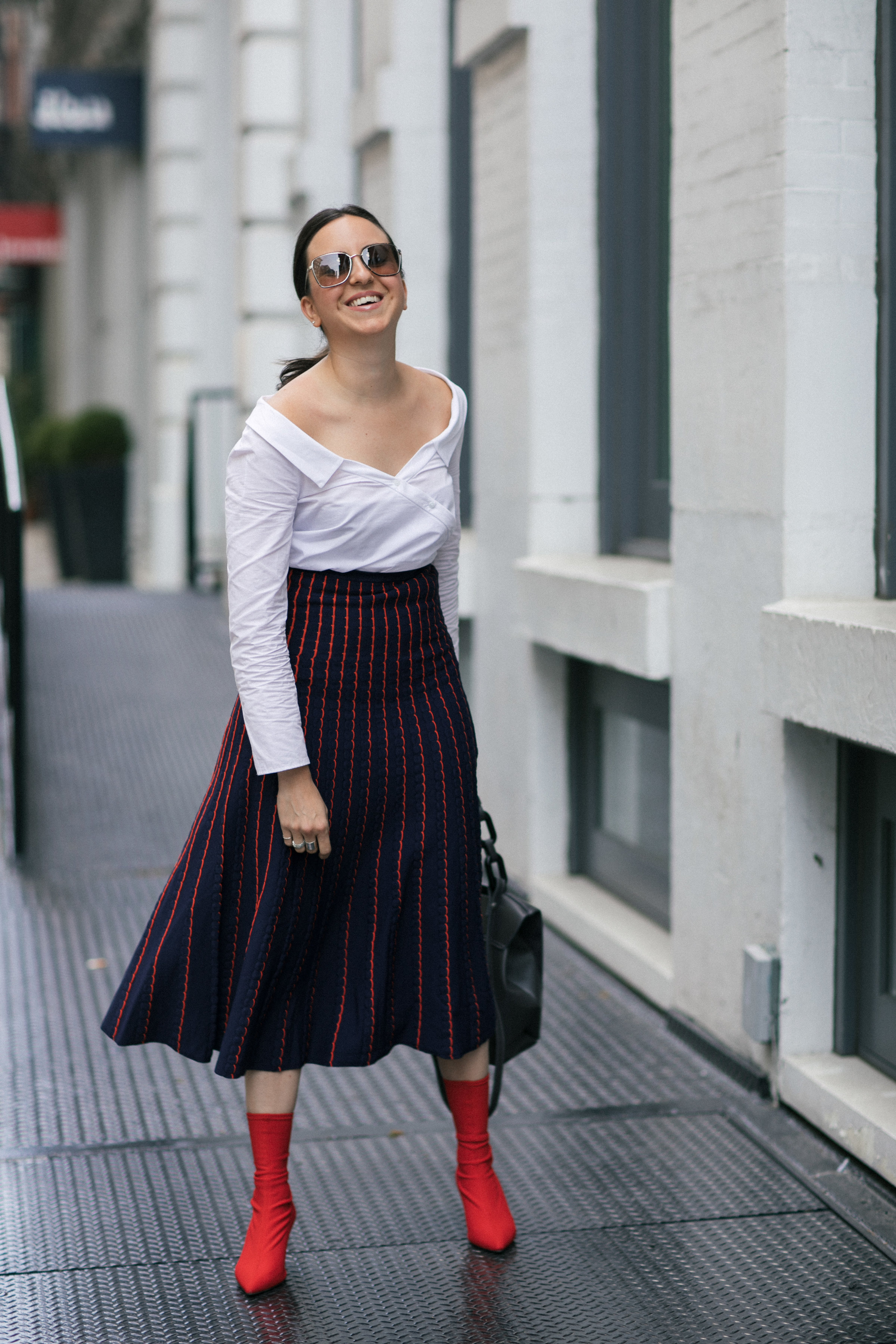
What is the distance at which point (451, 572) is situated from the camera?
132 inches

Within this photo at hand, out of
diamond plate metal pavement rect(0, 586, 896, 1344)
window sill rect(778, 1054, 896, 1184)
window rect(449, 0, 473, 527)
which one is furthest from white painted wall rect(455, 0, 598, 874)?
window sill rect(778, 1054, 896, 1184)

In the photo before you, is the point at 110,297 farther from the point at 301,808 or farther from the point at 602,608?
the point at 301,808

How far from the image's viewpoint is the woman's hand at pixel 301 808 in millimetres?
3023

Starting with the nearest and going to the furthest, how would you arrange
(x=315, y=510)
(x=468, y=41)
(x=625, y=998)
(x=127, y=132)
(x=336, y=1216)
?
(x=315, y=510)
(x=336, y=1216)
(x=625, y=998)
(x=468, y=41)
(x=127, y=132)

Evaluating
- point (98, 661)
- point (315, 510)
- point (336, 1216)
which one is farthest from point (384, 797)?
point (98, 661)

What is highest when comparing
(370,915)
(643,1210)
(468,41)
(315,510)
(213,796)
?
(468,41)

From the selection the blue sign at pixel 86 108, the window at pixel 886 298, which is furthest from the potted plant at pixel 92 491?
the window at pixel 886 298

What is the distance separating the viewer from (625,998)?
5.03m

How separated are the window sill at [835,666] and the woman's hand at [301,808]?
1.14 m

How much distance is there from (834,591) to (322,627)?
4.70ft

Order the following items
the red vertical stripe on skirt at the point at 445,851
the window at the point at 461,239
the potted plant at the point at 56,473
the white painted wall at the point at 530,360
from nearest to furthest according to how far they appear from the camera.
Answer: the red vertical stripe on skirt at the point at 445,851, the white painted wall at the point at 530,360, the window at the point at 461,239, the potted plant at the point at 56,473

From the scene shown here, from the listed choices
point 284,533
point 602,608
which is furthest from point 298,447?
point 602,608

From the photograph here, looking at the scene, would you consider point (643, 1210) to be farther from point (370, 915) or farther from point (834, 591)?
point (834, 591)

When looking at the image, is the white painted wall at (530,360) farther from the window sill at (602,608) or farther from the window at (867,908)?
the window at (867,908)
